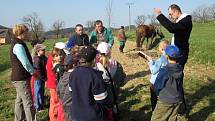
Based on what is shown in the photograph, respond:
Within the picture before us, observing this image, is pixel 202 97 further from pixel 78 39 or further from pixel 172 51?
pixel 172 51

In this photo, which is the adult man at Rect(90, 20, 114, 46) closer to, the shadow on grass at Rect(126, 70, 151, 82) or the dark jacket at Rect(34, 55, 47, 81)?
the dark jacket at Rect(34, 55, 47, 81)

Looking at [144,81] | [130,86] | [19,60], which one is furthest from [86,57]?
[144,81]

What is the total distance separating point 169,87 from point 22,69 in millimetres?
2586

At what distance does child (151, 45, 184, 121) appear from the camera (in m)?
5.84

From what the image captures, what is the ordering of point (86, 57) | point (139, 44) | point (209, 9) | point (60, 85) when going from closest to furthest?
point (86, 57)
point (60, 85)
point (139, 44)
point (209, 9)

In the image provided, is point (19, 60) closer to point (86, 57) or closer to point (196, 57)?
point (86, 57)

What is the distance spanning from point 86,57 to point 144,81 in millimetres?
6506

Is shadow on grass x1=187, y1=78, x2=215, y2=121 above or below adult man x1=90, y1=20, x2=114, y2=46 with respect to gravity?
below

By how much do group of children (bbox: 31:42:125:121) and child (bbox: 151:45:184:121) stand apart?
2.48ft

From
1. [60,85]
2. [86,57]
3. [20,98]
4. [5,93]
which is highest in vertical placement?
[86,57]

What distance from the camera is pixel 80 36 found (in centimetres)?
858

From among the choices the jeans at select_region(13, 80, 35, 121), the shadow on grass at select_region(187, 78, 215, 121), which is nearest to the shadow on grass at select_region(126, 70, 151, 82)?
the shadow on grass at select_region(187, 78, 215, 121)

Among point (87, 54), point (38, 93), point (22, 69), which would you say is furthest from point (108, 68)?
point (38, 93)

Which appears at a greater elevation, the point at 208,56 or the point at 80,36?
the point at 80,36
